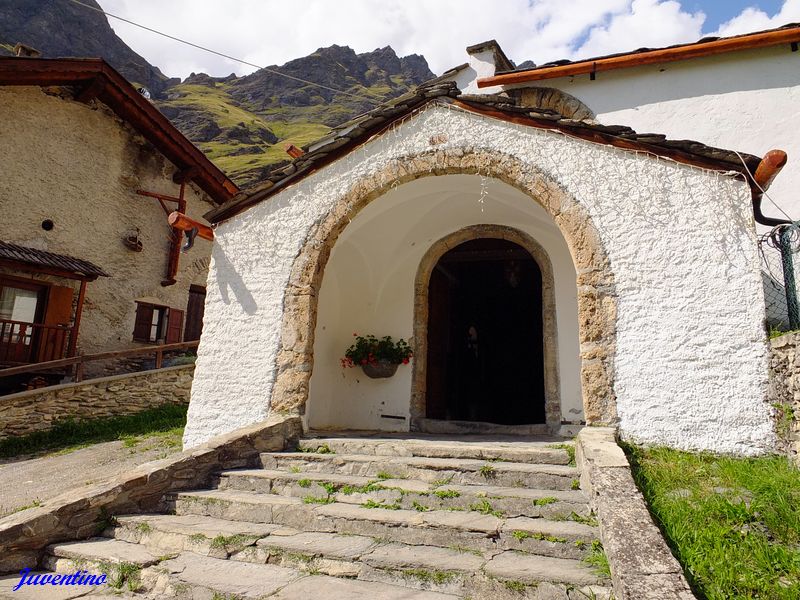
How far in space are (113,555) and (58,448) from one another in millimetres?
5807

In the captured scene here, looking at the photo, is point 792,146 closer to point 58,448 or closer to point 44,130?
point 58,448

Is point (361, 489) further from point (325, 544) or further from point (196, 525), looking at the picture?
point (196, 525)

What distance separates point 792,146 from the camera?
6.75 m

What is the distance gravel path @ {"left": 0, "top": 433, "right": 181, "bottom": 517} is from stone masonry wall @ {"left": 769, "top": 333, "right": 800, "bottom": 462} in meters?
5.80

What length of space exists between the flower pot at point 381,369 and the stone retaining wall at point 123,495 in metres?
1.97

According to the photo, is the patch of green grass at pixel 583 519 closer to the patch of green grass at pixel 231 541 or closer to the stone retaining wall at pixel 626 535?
the stone retaining wall at pixel 626 535

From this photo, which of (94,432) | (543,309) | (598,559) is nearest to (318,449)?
(598,559)

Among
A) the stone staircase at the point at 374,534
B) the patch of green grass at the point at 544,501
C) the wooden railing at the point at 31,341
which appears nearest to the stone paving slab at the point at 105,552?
the stone staircase at the point at 374,534

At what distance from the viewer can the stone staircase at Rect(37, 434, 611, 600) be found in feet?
8.29

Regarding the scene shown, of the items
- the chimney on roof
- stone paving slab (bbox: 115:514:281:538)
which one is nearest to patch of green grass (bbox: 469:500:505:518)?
stone paving slab (bbox: 115:514:281:538)

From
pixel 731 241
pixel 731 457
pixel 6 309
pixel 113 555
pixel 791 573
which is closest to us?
pixel 791 573

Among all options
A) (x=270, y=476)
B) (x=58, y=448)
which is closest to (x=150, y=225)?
(x=58, y=448)

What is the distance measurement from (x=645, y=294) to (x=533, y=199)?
1.38 metres

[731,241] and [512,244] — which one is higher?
[512,244]
